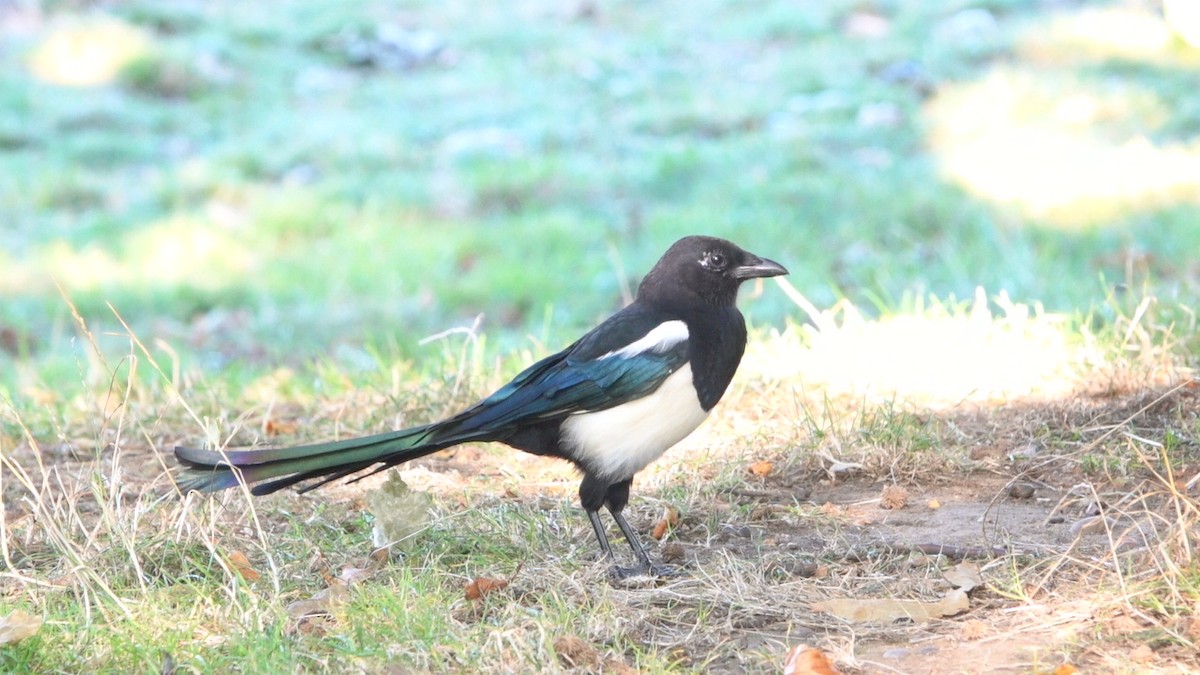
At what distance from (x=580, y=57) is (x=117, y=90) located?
10.8 feet

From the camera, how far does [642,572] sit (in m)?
3.04

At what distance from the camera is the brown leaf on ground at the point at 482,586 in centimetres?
284

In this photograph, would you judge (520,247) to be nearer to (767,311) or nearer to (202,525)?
(767,311)

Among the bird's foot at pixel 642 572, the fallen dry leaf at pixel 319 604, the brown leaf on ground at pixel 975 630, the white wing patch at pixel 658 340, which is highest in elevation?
the white wing patch at pixel 658 340

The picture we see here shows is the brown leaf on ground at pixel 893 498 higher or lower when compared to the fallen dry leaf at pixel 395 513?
lower

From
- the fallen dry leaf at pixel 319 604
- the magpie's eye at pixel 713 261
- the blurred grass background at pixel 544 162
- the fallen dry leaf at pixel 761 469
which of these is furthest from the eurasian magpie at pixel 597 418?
the blurred grass background at pixel 544 162

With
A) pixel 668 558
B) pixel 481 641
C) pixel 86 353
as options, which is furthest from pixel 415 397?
pixel 86 353

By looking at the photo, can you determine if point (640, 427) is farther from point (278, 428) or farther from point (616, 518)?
point (278, 428)

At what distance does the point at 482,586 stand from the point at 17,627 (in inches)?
33.9

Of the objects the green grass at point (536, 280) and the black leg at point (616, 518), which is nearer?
the green grass at point (536, 280)

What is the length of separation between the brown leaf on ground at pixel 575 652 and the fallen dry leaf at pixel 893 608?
492 millimetres

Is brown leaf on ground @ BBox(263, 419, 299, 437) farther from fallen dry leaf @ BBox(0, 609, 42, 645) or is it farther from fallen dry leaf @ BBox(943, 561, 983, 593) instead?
fallen dry leaf @ BBox(943, 561, 983, 593)

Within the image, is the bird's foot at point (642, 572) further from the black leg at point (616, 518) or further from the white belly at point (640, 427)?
the white belly at point (640, 427)

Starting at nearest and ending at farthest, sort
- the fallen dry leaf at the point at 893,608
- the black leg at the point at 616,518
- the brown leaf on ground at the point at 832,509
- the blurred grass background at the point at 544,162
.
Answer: the fallen dry leaf at the point at 893,608, the black leg at the point at 616,518, the brown leaf on ground at the point at 832,509, the blurred grass background at the point at 544,162
